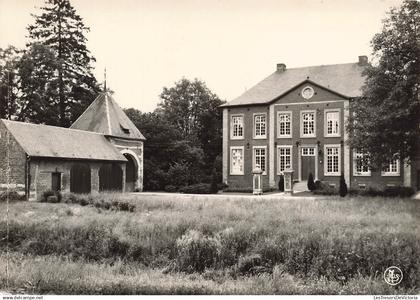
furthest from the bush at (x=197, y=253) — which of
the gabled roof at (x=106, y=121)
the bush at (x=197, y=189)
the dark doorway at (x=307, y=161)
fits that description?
the dark doorway at (x=307, y=161)

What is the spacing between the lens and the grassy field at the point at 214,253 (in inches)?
300

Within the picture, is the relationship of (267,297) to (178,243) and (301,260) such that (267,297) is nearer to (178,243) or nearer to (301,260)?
(301,260)

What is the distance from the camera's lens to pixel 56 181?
22.0 meters

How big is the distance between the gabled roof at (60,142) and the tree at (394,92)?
14.1 m

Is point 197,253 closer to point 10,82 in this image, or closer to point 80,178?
point 80,178

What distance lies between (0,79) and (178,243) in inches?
852

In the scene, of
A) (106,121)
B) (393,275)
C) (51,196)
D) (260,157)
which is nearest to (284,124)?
(260,157)

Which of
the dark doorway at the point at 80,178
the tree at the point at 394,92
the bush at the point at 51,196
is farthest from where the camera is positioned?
the dark doorway at the point at 80,178

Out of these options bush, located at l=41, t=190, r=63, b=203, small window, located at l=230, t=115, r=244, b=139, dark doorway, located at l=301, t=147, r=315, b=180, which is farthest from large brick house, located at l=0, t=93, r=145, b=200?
dark doorway, located at l=301, t=147, r=315, b=180

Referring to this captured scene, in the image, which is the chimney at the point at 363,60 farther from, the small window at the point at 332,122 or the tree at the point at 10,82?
the tree at the point at 10,82

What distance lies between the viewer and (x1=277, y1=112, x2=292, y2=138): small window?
30766 millimetres

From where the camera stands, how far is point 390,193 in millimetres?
22500

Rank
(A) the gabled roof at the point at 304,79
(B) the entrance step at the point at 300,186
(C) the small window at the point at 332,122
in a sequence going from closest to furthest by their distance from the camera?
(B) the entrance step at the point at 300,186 → (C) the small window at the point at 332,122 → (A) the gabled roof at the point at 304,79

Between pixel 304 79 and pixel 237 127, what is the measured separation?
5870 mm
